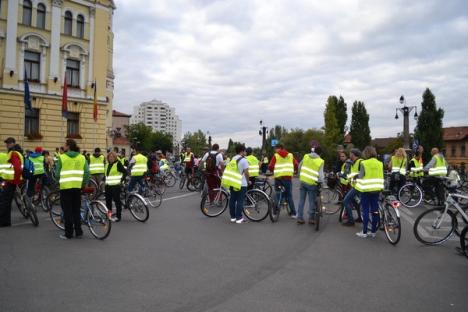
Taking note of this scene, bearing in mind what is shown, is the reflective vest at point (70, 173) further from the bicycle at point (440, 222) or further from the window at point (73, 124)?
the window at point (73, 124)

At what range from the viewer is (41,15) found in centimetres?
2969

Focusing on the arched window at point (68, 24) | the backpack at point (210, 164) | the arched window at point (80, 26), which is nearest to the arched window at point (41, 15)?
the arched window at point (68, 24)

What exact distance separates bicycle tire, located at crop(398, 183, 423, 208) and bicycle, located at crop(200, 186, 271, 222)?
20.8 ft

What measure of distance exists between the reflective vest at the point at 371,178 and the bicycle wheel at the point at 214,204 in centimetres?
A: 394

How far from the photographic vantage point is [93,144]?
31547mm

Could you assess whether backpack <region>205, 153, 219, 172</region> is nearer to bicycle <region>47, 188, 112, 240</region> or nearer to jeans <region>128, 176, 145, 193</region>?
jeans <region>128, 176, 145, 193</region>

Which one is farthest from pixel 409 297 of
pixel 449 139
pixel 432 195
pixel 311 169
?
pixel 449 139

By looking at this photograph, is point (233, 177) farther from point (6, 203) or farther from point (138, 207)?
point (6, 203)

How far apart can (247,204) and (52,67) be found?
24428 mm

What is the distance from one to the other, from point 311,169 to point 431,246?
3.10 m

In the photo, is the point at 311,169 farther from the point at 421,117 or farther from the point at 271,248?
the point at 421,117

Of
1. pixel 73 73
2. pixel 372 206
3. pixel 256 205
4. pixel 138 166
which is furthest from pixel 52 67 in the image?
pixel 372 206

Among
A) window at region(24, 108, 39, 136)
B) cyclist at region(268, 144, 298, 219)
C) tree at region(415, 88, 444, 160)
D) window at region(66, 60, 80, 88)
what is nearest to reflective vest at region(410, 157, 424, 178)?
Answer: cyclist at region(268, 144, 298, 219)

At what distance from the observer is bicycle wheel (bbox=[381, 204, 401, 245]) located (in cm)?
800
